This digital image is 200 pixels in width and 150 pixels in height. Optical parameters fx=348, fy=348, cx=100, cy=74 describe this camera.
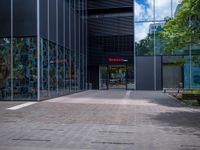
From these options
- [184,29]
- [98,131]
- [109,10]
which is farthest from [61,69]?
[98,131]

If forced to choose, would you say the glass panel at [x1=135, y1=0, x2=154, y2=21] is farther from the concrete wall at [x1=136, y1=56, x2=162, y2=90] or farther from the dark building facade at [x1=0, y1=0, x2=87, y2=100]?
the dark building facade at [x1=0, y1=0, x2=87, y2=100]

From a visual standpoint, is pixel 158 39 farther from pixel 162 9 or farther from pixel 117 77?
pixel 117 77

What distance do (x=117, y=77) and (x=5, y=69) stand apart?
18.5 m

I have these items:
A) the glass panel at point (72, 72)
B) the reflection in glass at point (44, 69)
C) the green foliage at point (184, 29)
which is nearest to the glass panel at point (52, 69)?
the reflection in glass at point (44, 69)

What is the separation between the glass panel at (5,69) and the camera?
68.6 ft

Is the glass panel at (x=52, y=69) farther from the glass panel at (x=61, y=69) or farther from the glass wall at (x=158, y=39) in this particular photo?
the glass wall at (x=158, y=39)

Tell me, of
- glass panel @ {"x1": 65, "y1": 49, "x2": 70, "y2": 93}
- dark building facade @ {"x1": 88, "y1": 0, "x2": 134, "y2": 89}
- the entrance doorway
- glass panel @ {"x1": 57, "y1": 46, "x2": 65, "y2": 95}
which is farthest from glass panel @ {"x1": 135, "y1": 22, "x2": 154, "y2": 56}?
glass panel @ {"x1": 57, "y1": 46, "x2": 65, "y2": 95}

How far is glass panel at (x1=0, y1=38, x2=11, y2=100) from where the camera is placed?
2091 centimetres

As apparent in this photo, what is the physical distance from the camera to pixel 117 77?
37.9 m

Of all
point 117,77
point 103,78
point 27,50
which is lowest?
point 103,78

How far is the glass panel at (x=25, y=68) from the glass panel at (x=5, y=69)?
403 millimetres

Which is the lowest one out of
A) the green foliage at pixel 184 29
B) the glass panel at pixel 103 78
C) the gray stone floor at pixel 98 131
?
the gray stone floor at pixel 98 131

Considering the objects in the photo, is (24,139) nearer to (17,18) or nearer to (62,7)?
(17,18)

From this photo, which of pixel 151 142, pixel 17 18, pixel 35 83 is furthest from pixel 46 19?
pixel 151 142
